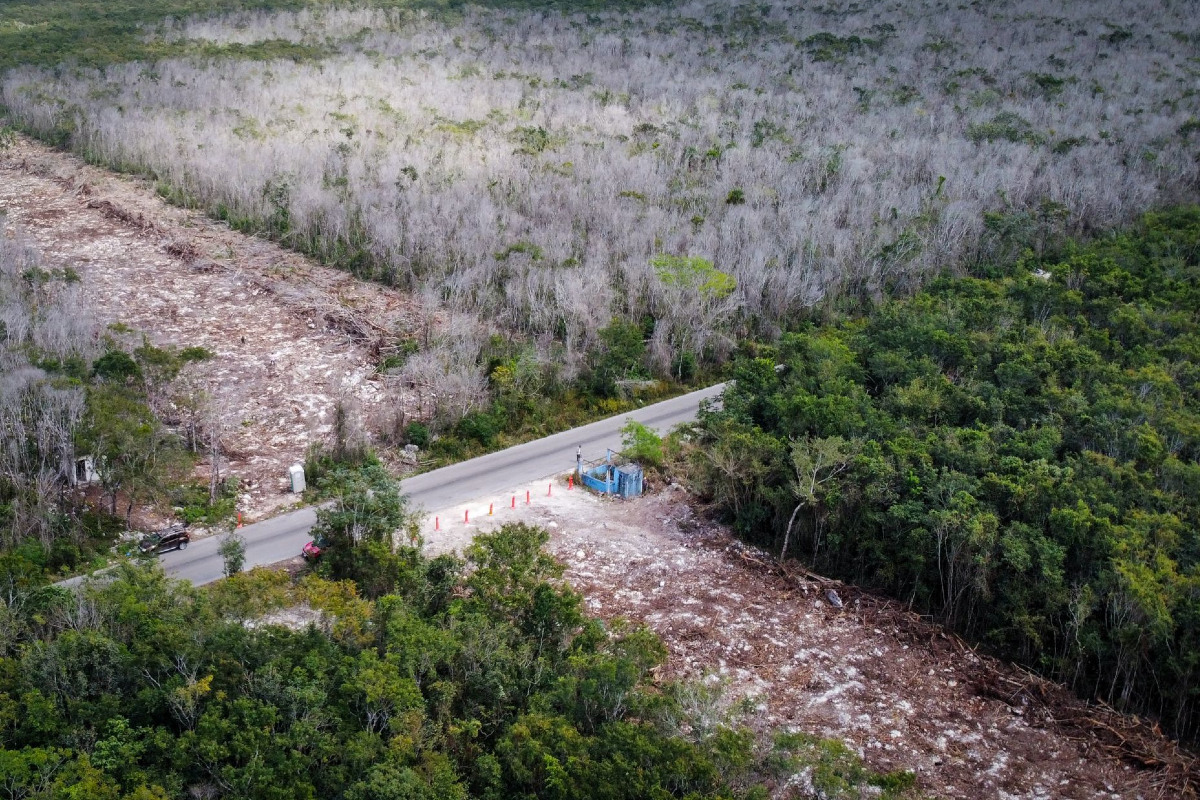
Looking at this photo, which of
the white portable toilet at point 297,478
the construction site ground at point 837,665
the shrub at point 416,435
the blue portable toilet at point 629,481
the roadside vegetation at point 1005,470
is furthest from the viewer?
the shrub at point 416,435

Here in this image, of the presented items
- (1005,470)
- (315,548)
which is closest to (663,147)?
(1005,470)

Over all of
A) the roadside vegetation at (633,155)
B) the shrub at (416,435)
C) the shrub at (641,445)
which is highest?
the roadside vegetation at (633,155)

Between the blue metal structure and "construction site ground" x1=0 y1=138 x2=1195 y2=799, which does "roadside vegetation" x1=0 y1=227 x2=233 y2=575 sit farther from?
the blue metal structure

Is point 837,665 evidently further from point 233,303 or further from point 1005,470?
point 233,303

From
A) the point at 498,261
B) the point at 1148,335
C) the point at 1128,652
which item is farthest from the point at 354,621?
the point at 1148,335

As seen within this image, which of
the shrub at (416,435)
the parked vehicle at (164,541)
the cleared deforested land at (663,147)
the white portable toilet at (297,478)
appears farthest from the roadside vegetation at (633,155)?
the parked vehicle at (164,541)

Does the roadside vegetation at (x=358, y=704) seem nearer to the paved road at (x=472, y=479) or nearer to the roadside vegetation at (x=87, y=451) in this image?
the paved road at (x=472, y=479)

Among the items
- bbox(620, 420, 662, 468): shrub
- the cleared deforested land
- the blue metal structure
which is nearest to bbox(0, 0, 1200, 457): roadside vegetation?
the cleared deforested land
